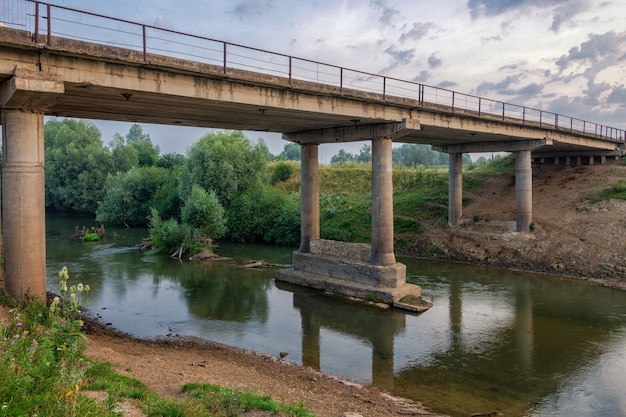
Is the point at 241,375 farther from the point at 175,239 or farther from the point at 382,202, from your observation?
Result: the point at 175,239

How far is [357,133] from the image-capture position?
81.5 ft

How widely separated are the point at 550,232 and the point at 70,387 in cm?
3244

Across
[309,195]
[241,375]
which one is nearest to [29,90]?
[241,375]

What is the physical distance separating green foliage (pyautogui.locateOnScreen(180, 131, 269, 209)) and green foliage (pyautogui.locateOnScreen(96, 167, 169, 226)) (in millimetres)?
Result: 6505

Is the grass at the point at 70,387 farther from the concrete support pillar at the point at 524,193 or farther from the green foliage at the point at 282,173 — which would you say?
the green foliage at the point at 282,173

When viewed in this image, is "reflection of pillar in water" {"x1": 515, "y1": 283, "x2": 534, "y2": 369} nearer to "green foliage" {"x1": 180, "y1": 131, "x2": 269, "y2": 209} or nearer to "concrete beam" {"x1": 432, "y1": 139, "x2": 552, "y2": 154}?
"concrete beam" {"x1": 432, "y1": 139, "x2": 552, "y2": 154}

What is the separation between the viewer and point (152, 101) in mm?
17734

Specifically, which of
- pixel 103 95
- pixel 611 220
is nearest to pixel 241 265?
pixel 103 95

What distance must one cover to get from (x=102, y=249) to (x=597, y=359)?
32526 mm

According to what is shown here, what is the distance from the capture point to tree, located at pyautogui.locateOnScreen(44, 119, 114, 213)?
62.3 m

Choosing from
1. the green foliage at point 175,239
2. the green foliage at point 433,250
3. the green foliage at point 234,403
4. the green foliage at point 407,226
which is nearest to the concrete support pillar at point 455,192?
the green foliage at point 407,226

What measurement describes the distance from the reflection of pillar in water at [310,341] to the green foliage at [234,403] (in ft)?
17.7

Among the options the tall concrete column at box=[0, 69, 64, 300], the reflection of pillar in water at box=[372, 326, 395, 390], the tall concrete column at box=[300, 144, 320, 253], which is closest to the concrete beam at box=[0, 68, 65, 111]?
the tall concrete column at box=[0, 69, 64, 300]

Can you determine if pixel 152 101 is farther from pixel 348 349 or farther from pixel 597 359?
pixel 597 359
